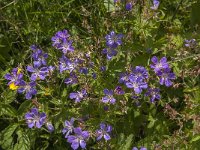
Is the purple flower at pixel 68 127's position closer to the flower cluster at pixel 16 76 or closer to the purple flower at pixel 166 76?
the flower cluster at pixel 16 76

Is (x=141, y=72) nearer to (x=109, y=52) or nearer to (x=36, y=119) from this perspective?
(x=109, y=52)

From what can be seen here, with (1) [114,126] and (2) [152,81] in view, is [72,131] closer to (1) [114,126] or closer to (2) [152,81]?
(1) [114,126]

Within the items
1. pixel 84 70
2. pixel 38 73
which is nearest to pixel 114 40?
pixel 84 70

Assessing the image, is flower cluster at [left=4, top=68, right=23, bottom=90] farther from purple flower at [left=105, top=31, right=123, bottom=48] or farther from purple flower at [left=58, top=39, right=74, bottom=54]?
purple flower at [left=105, top=31, right=123, bottom=48]

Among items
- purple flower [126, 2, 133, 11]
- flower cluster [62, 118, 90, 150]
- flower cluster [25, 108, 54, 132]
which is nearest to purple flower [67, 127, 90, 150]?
flower cluster [62, 118, 90, 150]

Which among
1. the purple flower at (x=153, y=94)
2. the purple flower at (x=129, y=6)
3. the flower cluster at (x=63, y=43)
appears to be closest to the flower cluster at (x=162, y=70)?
the purple flower at (x=153, y=94)
